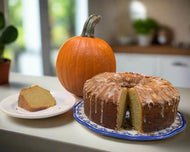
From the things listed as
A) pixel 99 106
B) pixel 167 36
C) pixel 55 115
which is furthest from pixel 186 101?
pixel 167 36

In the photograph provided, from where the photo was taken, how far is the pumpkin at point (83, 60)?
101 centimetres

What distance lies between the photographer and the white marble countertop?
65cm

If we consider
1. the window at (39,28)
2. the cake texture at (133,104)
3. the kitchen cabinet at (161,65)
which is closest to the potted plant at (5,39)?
the cake texture at (133,104)

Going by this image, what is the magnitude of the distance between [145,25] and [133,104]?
256 centimetres

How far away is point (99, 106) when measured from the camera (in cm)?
77

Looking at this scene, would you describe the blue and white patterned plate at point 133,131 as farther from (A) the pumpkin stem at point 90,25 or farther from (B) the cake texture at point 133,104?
(A) the pumpkin stem at point 90,25

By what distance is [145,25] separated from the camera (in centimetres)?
311

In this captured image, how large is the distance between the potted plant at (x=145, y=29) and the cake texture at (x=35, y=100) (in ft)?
8.17

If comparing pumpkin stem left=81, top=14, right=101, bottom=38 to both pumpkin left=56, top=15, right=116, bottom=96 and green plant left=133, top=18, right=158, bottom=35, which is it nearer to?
pumpkin left=56, top=15, right=116, bottom=96

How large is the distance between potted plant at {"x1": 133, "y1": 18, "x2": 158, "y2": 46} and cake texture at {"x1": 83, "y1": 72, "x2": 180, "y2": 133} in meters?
2.45

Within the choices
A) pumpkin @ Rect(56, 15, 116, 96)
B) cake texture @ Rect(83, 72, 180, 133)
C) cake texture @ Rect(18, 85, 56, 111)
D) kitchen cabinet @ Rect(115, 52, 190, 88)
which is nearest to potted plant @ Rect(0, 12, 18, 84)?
pumpkin @ Rect(56, 15, 116, 96)

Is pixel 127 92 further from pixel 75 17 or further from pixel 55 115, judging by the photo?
pixel 75 17

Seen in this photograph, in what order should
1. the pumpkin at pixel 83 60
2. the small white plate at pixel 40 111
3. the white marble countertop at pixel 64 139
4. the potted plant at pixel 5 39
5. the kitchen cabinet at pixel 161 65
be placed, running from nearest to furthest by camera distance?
the white marble countertop at pixel 64 139, the small white plate at pixel 40 111, the pumpkin at pixel 83 60, the potted plant at pixel 5 39, the kitchen cabinet at pixel 161 65

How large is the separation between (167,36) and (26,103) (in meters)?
2.76
